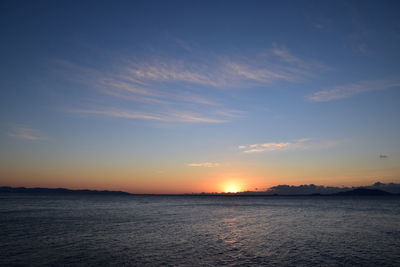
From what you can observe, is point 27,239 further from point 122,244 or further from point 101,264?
point 101,264

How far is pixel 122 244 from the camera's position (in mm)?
27500

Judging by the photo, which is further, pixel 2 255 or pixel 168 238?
pixel 168 238

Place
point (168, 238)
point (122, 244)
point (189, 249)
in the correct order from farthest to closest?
point (168, 238) < point (122, 244) < point (189, 249)

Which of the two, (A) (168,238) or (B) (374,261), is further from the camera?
(A) (168,238)

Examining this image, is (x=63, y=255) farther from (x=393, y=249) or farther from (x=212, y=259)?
(x=393, y=249)

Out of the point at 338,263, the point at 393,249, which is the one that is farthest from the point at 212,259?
the point at 393,249

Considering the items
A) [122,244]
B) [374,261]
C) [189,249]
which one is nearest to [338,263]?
[374,261]

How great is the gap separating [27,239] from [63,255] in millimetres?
10103

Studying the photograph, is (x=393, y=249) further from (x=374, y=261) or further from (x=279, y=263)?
(x=279, y=263)

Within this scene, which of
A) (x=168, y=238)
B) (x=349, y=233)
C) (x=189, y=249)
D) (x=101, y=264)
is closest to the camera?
(x=101, y=264)

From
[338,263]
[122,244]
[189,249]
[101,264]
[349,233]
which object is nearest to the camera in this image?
[101,264]

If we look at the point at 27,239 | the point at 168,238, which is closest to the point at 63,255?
the point at 27,239

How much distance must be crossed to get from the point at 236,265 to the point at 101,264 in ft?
34.5

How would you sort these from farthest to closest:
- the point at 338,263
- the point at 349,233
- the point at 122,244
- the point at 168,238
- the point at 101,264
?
1. the point at 349,233
2. the point at 168,238
3. the point at 122,244
4. the point at 338,263
5. the point at 101,264
